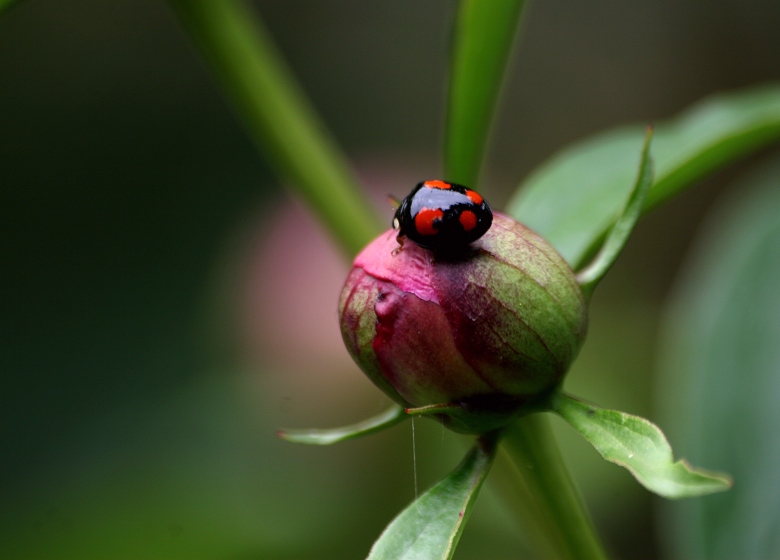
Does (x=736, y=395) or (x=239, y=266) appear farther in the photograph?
(x=239, y=266)

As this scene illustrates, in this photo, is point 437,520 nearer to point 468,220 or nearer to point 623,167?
point 468,220

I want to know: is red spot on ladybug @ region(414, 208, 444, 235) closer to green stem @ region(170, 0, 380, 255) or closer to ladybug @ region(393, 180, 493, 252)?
ladybug @ region(393, 180, 493, 252)

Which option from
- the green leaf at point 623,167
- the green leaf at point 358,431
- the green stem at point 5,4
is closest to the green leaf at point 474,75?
the green leaf at point 623,167

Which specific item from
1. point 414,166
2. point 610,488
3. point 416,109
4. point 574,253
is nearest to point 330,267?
point 414,166

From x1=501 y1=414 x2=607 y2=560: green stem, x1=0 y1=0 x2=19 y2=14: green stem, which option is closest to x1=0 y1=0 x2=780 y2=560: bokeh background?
x1=501 y1=414 x2=607 y2=560: green stem

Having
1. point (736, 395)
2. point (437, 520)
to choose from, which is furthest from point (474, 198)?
point (736, 395)

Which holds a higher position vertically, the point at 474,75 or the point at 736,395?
the point at 474,75

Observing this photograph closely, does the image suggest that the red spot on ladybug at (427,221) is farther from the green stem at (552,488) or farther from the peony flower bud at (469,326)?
the green stem at (552,488)
